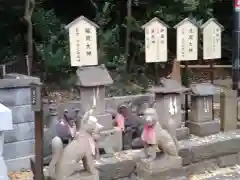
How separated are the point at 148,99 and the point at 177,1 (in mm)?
6771

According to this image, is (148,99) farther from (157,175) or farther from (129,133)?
(157,175)

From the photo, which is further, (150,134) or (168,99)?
(168,99)

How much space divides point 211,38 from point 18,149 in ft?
12.2

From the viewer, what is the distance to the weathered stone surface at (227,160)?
18.6 ft

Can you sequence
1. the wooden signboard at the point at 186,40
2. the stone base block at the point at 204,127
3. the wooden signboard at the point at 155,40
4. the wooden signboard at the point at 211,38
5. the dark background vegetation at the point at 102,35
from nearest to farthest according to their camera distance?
Result: the stone base block at the point at 204,127 → the wooden signboard at the point at 155,40 → the wooden signboard at the point at 186,40 → the wooden signboard at the point at 211,38 → the dark background vegetation at the point at 102,35

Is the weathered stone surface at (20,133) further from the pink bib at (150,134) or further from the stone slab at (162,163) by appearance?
the pink bib at (150,134)

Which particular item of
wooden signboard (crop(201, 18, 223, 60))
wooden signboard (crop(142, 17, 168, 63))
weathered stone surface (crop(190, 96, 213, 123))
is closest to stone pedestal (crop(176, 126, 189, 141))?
weathered stone surface (crop(190, 96, 213, 123))

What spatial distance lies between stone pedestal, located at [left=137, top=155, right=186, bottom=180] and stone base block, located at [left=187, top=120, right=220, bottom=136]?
4.14ft

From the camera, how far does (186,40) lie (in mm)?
6285

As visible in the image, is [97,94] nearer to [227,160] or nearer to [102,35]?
[227,160]

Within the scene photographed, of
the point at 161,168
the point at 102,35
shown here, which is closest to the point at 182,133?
the point at 161,168

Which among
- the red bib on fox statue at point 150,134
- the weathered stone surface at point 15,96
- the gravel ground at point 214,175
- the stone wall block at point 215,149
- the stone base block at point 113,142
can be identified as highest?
the weathered stone surface at point 15,96

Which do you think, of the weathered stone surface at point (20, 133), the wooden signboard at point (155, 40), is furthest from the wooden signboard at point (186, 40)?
the weathered stone surface at point (20, 133)

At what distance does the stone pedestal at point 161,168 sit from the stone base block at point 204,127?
4.14 feet
